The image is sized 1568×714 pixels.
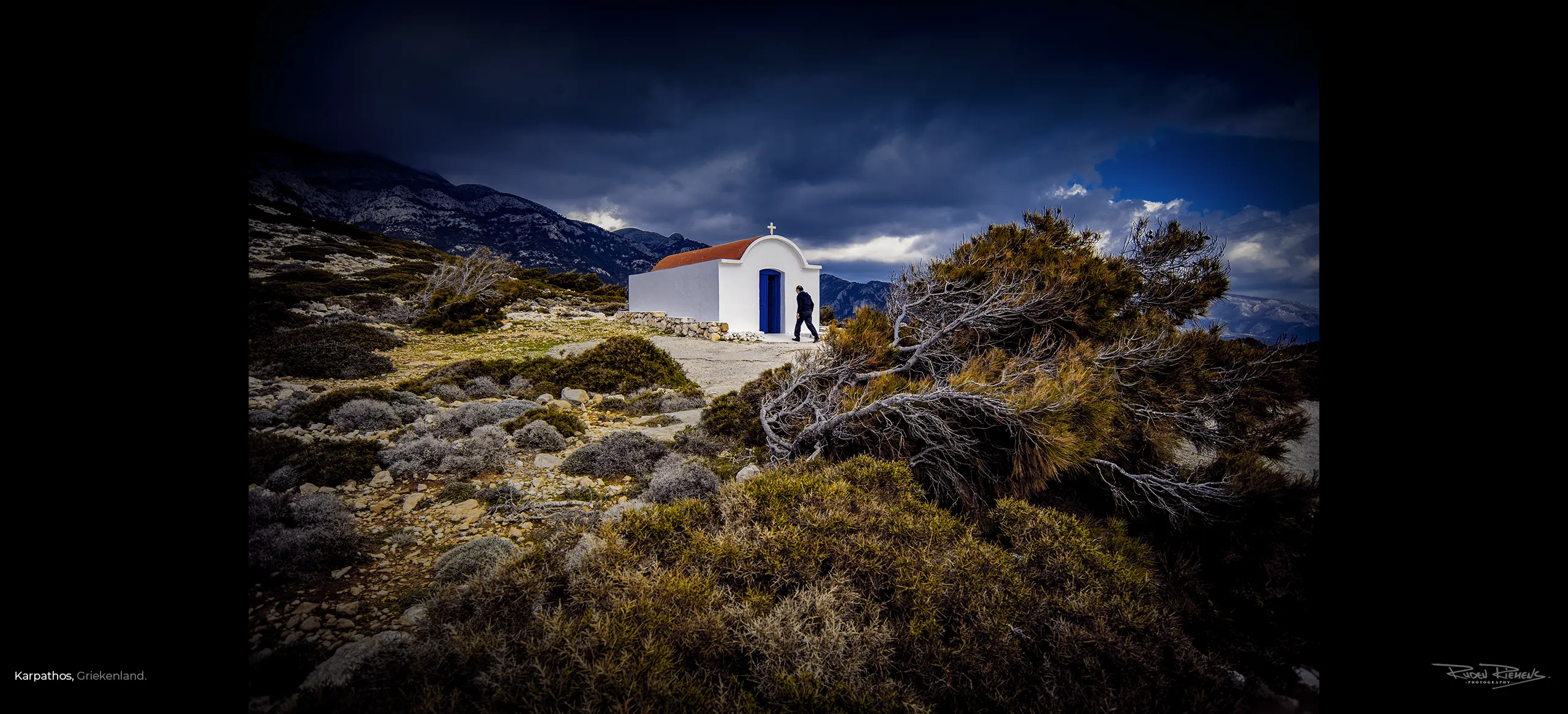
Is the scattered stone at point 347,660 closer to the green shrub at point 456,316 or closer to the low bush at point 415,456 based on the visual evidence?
the low bush at point 415,456

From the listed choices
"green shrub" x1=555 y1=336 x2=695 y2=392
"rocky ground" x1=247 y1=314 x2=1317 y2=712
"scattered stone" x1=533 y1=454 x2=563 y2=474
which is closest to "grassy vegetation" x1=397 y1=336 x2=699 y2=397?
"green shrub" x1=555 y1=336 x2=695 y2=392

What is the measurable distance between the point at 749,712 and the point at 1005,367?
3225mm

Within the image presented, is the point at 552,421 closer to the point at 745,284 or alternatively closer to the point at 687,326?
the point at 687,326

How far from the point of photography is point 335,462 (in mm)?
3000

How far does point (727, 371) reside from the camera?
8.28m

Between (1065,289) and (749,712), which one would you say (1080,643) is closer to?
(749,712)

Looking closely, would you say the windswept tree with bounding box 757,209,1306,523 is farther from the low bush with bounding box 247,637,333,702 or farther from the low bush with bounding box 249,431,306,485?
the low bush with bounding box 249,431,306,485

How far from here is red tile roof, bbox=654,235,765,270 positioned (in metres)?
13.2

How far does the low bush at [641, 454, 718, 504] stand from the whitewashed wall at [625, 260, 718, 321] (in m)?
9.36

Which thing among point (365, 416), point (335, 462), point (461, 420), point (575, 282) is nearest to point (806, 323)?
point (461, 420)

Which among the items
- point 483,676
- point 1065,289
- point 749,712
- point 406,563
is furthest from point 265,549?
point 1065,289

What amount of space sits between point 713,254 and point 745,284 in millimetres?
1518

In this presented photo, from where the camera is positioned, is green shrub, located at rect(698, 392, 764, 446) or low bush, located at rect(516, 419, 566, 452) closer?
low bush, located at rect(516, 419, 566, 452)
